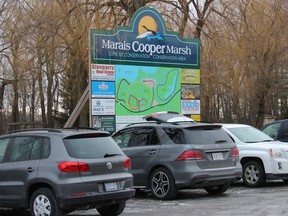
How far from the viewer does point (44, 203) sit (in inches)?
322

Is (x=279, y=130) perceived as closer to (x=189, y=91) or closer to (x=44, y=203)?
(x=189, y=91)

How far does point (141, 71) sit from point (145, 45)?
0.91 m

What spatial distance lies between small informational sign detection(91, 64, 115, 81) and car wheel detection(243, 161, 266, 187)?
17.6ft

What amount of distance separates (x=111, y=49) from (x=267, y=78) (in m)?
19.1

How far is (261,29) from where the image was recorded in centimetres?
2936

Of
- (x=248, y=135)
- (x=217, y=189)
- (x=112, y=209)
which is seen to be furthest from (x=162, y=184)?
(x=248, y=135)

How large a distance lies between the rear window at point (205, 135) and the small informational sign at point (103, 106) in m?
5.26

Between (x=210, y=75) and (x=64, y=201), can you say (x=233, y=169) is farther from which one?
(x=210, y=75)

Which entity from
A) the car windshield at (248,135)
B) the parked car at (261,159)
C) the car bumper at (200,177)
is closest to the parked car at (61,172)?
the car bumper at (200,177)

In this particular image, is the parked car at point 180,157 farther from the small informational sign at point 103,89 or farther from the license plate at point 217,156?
the small informational sign at point 103,89

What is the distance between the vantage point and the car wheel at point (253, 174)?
42.9ft

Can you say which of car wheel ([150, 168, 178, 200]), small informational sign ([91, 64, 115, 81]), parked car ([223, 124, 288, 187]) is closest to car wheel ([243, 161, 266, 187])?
parked car ([223, 124, 288, 187])

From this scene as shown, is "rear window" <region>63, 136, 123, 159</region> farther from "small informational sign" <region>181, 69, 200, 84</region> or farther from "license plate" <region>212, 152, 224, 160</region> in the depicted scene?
"small informational sign" <region>181, 69, 200, 84</region>

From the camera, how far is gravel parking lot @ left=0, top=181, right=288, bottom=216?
9438mm
